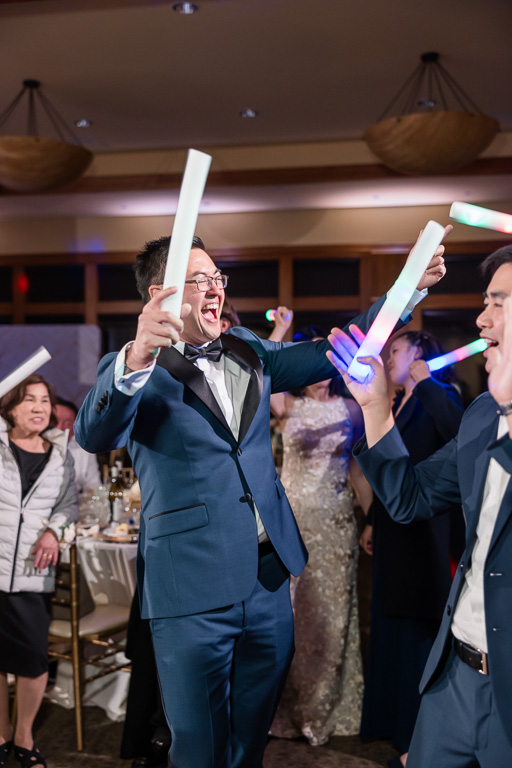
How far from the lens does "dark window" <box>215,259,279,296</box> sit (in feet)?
24.5

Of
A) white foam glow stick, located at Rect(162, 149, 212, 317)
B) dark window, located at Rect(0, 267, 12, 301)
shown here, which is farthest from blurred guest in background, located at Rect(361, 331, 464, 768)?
dark window, located at Rect(0, 267, 12, 301)

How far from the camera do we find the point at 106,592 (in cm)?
375

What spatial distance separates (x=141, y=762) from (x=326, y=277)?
5.29 metres

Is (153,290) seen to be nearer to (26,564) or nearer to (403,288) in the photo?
(403,288)

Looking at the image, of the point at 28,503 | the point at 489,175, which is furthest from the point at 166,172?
the point at 28,503

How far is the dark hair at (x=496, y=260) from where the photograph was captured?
1.50 metres

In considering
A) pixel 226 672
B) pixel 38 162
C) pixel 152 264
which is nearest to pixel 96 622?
pixel 226 672

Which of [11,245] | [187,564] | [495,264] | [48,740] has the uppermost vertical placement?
[11,245]

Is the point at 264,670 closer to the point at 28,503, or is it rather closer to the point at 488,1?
the point at 28,503

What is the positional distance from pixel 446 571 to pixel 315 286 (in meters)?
4.75

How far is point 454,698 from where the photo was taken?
4.70 feet

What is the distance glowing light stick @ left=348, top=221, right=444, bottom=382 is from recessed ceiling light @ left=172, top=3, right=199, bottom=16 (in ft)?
10.3

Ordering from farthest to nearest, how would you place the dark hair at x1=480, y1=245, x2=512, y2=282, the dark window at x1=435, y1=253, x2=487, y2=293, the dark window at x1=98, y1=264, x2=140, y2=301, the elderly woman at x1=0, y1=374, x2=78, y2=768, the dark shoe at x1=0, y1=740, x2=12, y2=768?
the dark window at x1=98, y1=264, x2=140, y2=301 < the dark window at x1=435, y1=253, x2=487, y2=293 < the elderly woman at x1=0, y1=374, x2=78, y2=768 < the dark shoe at x1=0, y1=740, x2=12, y2=768 < the dark hair at x1=480, y1=245, x2=512, y2=282

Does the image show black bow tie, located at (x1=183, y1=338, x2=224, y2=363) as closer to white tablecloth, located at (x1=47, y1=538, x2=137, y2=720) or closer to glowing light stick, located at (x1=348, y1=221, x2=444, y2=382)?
glowing light stick, located at (x1=348, y1=221, x2=444, y2=382)
